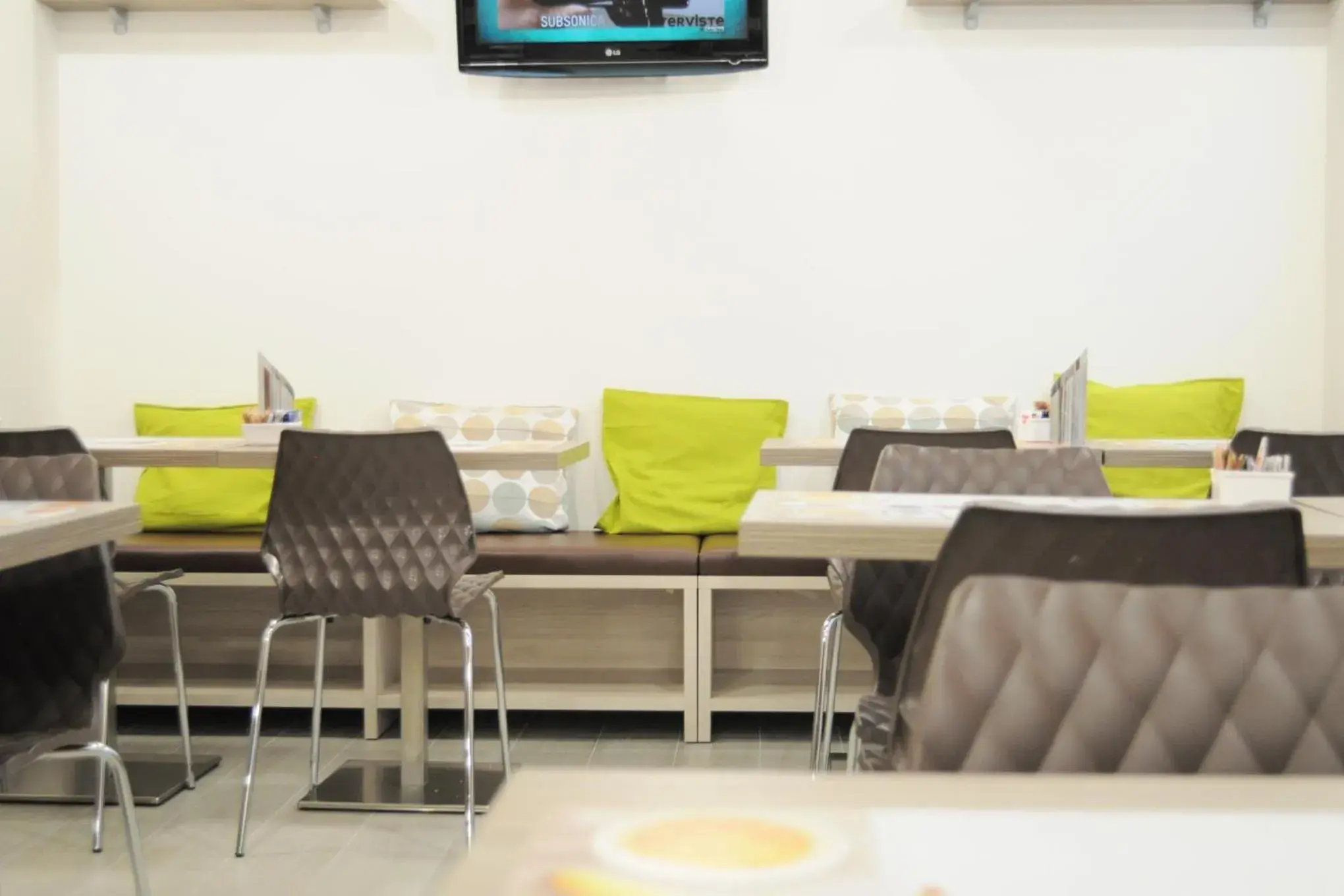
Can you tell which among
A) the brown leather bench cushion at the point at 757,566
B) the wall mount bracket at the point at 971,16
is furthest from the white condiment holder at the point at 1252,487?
the wall mount bracket at the point at 971,16

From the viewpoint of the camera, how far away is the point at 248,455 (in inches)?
128

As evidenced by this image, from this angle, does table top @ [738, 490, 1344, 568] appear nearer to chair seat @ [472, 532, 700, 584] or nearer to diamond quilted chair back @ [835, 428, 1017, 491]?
diamond quilted chair back @ [835, 428, 1017, 491]

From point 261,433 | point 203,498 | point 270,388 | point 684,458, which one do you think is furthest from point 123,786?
point 684,458

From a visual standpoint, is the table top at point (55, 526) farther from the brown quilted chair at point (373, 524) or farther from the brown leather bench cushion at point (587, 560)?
the brown leather bench cushion at point (587, 560)

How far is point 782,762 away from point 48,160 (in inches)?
130

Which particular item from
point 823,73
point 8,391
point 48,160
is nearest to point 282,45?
point 48,160

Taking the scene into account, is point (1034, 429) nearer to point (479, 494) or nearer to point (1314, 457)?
point (1314, 457)

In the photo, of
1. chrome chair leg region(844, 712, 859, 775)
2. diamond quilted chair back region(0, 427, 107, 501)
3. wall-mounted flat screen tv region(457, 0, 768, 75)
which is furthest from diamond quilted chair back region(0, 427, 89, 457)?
wall-mounted flat screen tv region(457, 0, 768, 75)

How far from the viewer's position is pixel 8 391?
4438mm

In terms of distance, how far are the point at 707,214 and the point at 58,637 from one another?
2.94 meters

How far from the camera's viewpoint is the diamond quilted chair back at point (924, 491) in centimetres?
237

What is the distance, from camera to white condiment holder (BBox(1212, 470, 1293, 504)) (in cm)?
203

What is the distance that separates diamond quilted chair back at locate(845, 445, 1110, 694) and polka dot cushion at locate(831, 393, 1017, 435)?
1896 millimetres

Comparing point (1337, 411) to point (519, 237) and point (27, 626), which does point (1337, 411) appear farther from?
point (27, 626)
